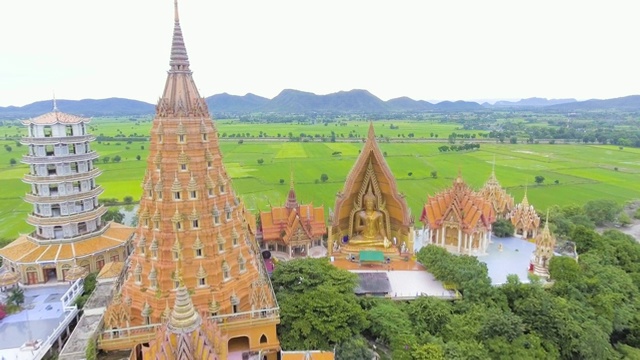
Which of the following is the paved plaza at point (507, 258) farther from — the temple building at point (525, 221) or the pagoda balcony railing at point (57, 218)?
the pagoda balcony railing at point (57, 218)

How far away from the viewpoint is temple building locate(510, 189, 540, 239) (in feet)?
111

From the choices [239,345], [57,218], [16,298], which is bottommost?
[239,345]

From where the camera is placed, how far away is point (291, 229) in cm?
2900

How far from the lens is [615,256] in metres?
28.2

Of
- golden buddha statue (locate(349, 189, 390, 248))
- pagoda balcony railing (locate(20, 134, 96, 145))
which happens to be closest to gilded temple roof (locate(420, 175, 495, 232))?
golden buddha statue (locate(349, 189, 390, 248))

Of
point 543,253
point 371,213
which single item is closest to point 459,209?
point 543,253

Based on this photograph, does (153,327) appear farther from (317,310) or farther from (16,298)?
(16,298)

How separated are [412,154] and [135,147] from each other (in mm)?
83157

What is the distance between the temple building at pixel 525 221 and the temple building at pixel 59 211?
3348 centimetres

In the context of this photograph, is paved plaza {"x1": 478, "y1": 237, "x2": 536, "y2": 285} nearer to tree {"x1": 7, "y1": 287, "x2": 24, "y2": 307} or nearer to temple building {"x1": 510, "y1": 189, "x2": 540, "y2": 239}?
temple building {"x1": 510, "y1": 189, "x2": 540, "y2": 239}

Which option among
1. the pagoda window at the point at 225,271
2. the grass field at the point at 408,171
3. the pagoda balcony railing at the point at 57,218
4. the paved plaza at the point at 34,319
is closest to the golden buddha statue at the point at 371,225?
the pagoda window at the point at 225,271

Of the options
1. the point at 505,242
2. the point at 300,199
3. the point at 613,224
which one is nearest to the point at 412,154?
the point at 300,199

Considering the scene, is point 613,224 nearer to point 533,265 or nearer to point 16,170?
point 533,265

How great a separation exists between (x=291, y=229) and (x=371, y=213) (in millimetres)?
6523
